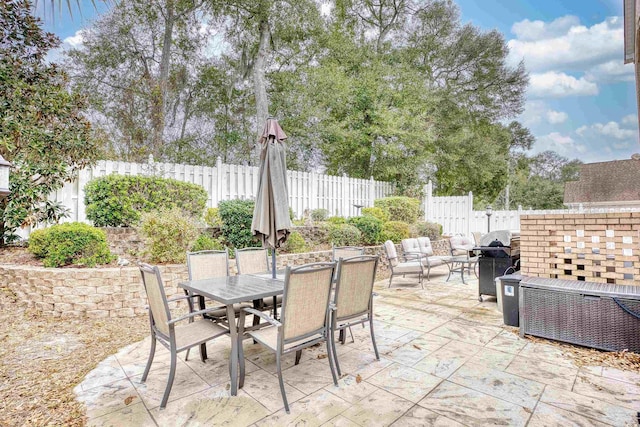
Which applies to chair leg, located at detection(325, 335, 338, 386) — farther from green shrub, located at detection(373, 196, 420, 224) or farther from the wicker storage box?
green shrub, located at detection(373, 196, 420, 224)

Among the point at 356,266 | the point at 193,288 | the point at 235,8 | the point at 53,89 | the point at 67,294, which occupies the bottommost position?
the point at 67,294

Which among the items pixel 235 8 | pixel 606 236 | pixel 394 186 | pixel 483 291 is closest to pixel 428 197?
pixel 394 186

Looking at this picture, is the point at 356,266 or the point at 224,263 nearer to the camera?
the point at 356,266

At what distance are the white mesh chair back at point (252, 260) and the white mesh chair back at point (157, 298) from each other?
1521 mm

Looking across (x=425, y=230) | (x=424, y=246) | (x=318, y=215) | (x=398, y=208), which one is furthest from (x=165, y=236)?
(x=425, y=230)

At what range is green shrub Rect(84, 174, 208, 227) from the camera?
18.7 feet

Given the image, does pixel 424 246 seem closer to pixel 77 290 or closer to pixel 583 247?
pixel 583 247

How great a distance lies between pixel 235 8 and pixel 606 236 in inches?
508

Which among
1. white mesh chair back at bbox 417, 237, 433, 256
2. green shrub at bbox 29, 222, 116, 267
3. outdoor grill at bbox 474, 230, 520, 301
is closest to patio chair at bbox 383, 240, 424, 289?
white mesh chair back at bbox 417, 237, 433, 256

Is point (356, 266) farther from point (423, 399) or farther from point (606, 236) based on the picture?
point (606, 236)

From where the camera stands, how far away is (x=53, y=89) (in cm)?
542

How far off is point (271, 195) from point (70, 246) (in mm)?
3238

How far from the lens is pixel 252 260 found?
14.1 feet

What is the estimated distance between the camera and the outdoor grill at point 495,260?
5.13 metres
